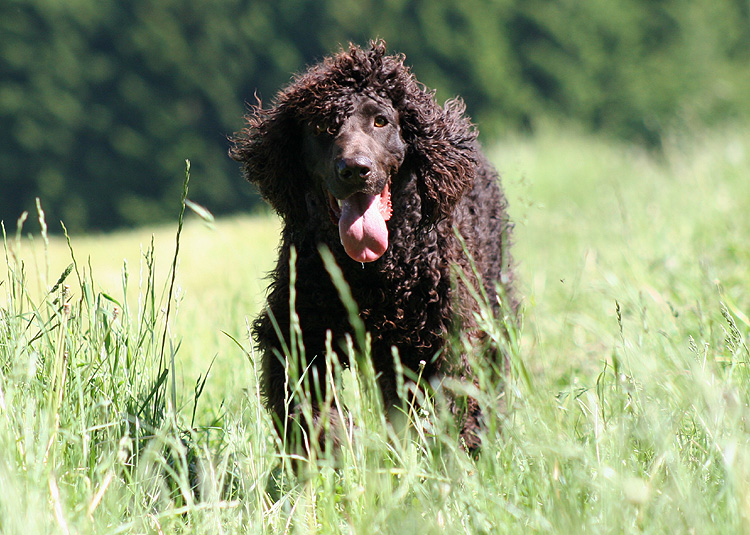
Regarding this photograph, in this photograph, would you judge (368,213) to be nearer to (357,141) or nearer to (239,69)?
(357,141)

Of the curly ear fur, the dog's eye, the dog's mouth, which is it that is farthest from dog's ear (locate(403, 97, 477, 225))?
the dog's mouth

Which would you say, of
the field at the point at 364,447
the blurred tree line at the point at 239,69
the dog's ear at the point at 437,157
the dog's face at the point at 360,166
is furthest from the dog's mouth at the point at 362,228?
the blurred tree line at the point at 239,69

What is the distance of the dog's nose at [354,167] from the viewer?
135 inches

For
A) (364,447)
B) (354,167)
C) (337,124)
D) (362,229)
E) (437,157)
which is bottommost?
(364,447)

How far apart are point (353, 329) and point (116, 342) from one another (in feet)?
3.15

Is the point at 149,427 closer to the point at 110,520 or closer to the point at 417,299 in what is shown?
the point at 110,520

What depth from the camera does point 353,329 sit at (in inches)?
140

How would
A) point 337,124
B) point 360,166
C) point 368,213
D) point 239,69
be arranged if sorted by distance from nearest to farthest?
point 360,166, point 368,213, point 337,124, point 239,69

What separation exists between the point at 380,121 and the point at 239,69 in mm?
25512

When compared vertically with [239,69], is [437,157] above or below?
below

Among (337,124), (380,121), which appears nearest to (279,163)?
(337,124)

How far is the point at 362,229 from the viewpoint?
11.6ft

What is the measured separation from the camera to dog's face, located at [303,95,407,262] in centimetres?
351

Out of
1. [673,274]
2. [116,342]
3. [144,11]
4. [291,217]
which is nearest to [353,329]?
[291,217]
